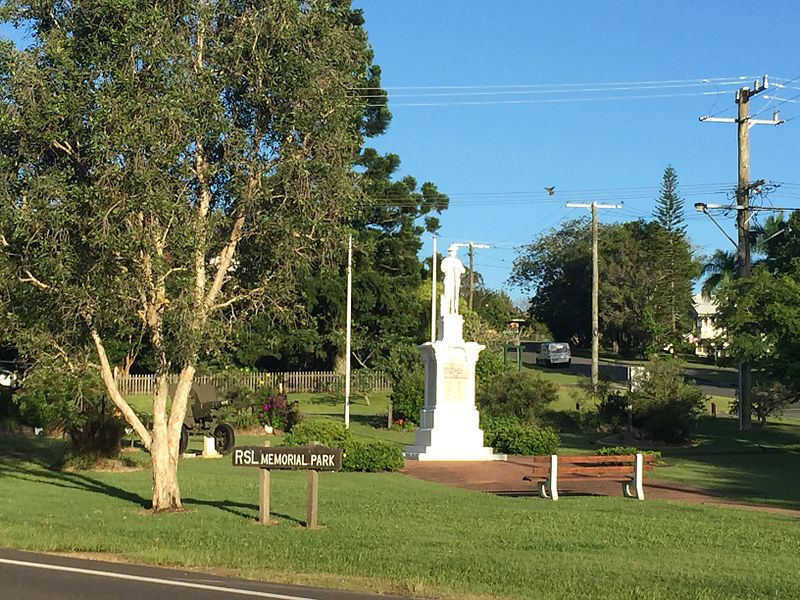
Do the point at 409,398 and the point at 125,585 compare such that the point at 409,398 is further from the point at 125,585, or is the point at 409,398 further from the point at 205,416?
the point at 125,585

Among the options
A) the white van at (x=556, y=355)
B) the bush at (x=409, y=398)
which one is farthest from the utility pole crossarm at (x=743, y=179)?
the white van at (x=556, y=355)

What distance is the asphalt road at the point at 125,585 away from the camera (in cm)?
981

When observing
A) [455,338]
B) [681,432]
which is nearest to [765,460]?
[681,432]

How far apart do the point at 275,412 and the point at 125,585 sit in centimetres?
2650

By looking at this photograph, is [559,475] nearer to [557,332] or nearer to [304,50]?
[304,50]

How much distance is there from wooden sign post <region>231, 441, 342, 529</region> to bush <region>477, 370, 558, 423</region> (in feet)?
77.8

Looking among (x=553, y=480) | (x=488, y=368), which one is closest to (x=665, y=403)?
(x=488, y=368)

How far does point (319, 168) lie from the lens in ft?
53.4

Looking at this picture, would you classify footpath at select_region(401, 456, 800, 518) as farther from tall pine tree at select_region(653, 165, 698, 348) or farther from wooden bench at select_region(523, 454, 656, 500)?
tall pine tree at select_region(653, 165, 698, 348)

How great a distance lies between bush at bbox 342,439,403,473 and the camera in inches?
977

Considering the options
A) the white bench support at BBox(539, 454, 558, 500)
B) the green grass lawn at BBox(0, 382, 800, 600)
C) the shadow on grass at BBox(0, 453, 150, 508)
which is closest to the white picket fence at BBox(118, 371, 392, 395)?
the shadow on grass at BBox(0, 453, 150, 508)

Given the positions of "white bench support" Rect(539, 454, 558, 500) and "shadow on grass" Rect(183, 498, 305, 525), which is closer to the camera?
"shadow on grass" Rect(183, 498, 305, 525)

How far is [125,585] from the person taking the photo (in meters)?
10.4

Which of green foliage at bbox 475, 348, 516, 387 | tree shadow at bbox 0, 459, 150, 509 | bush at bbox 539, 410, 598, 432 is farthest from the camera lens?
Answer: green foliage at bbox 475, 348, 516, 387
